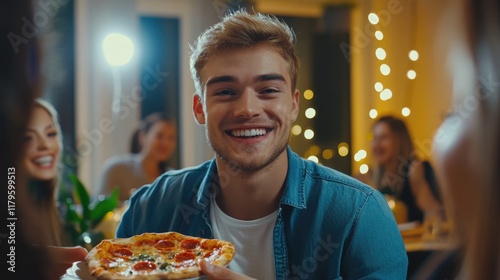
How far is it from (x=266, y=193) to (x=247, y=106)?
19cm

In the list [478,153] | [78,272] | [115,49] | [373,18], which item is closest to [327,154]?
[373,18]

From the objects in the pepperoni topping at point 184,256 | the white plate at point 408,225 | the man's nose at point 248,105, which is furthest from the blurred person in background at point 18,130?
the white plate at point 408,225

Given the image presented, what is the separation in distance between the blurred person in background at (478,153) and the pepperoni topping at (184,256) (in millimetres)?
618

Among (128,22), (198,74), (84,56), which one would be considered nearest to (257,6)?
(128,22)

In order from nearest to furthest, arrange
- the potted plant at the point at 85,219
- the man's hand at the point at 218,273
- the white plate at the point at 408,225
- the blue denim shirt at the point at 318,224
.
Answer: the man's hand at the point at 218,273
the blue denim shirt at the point at 318,224
the potted plant at the point at 85,219
the white plate at the point at 408,225

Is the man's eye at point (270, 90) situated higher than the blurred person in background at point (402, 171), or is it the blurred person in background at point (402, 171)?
the man's eye at point (270, 90)

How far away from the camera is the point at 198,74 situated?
1.21 m

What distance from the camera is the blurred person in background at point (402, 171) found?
2.77m

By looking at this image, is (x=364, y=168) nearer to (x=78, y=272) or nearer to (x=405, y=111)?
(x=405, y=111)

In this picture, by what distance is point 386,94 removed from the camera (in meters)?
4.33

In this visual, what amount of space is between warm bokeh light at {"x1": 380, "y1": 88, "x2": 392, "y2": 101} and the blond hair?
10.4 feet

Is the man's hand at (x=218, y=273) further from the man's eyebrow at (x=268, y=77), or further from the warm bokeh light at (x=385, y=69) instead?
the warm bokeh light at (x=385, y=69)

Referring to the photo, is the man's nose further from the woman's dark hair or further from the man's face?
the woman's dark hair

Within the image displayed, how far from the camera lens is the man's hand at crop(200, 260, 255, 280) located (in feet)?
2.80
